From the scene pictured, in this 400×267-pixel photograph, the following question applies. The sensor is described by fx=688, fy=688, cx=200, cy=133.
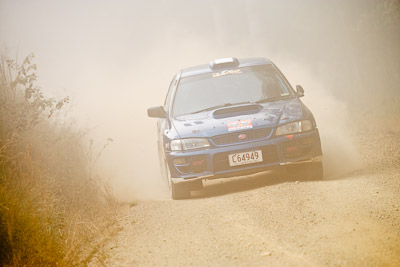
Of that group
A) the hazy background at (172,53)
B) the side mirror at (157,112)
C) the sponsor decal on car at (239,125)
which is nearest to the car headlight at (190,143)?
the sponsor decal on car at (239,125)

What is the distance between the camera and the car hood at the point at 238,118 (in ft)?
29.5

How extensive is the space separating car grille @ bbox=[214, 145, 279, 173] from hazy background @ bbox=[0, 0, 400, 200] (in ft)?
5.57

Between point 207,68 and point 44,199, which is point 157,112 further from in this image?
point 44,199

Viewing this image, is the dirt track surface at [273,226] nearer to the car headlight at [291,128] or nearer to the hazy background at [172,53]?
the car headlight at [291,128]

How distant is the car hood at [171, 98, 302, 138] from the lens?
29.5 feet

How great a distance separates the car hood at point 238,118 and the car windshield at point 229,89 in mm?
289

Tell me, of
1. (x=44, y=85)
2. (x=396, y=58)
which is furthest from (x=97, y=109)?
(x=396, y=58)

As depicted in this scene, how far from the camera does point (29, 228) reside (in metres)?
6.54

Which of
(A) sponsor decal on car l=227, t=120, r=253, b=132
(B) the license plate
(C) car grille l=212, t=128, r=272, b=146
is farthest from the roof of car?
(B) the license plate

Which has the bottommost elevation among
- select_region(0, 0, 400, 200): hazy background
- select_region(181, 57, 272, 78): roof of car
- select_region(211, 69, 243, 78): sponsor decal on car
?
select_region(0, 0, 400, 200): hazy background

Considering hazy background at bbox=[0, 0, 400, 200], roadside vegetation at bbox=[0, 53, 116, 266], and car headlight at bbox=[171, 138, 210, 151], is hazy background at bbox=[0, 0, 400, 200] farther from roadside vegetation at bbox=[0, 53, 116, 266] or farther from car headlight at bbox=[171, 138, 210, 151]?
car headlight at bbox=[171, 138, 210, 151]

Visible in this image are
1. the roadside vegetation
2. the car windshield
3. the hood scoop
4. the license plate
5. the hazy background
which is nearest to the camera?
the roadside vegetation

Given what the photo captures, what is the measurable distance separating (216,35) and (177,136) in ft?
96.7

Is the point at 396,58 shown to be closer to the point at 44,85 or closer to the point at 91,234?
the point at 44,85
